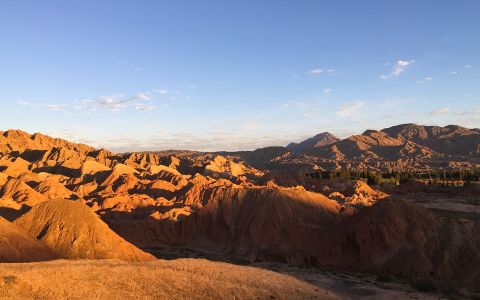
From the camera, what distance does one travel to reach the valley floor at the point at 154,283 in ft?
57.9

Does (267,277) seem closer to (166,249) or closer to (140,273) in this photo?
(140,273)

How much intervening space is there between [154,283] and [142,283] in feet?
1.87

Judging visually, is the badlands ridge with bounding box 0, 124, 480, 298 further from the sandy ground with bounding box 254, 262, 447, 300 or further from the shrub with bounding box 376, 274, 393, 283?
the sandy ground with bounding box 254, 262, 447, 300

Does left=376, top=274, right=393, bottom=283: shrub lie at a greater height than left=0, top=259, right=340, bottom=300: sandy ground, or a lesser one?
lesser

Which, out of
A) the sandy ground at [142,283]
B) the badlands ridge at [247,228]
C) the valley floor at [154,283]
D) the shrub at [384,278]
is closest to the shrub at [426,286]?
the badlands ridge at [247,228]

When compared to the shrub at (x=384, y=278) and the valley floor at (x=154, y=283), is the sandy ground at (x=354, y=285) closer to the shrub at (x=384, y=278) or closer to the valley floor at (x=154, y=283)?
the valley floor at (x=154, y=283)

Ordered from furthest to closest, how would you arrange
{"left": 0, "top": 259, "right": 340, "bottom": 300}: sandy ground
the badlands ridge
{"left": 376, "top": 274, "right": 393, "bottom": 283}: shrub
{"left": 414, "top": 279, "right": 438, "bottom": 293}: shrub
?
the badlands ridge
{"left": 376, "top": 274, "right": 393, "bottom": 283}: shrub
{"left": 414, "top": 279, "right": 438, "bottom": 293}: shrub
{"left": 0, "top": 259, "right": 340, "bottom": 300}: sandy ground

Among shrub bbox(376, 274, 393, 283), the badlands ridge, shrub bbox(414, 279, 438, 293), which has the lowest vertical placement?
shrub bbox(376, 274, 393, 283)

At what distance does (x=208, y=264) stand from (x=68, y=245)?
1325 centimetres

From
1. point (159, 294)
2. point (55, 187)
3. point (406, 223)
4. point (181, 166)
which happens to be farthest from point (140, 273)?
point (181, 166)

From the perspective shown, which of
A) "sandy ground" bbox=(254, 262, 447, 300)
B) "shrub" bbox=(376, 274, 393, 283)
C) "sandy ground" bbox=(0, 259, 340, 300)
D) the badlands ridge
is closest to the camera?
"sandy ground" bbox=(0, 259, 340, 300)

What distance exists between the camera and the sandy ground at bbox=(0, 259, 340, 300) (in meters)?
17.5

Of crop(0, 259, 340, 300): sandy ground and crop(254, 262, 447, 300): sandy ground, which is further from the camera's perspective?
crop(254, 262, 447, 300): sandy ground

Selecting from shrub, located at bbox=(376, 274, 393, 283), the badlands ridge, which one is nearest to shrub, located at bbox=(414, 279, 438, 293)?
the badlands ridge
